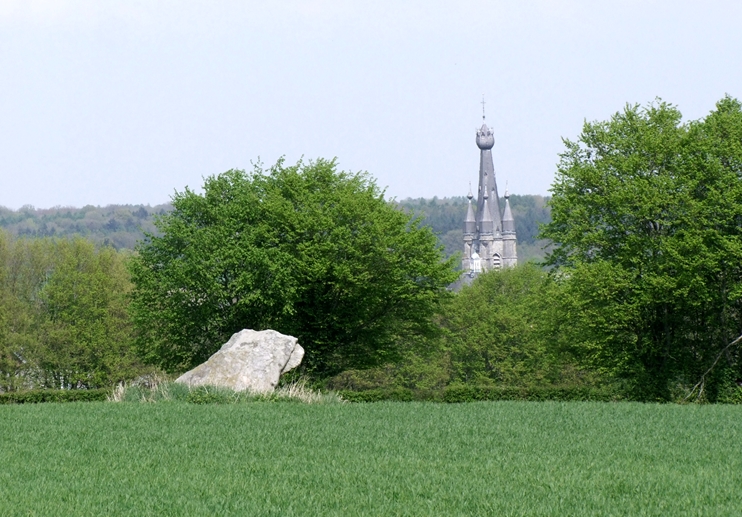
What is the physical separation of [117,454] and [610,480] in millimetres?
8717

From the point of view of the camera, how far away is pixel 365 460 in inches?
650

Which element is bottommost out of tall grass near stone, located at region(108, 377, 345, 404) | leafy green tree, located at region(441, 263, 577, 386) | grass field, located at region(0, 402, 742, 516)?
leafy green tree, located at region(441, 263, 577, 386)

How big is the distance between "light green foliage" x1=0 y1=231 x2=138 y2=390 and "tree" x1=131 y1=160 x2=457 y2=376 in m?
13.7

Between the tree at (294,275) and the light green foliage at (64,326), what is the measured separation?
1365cm

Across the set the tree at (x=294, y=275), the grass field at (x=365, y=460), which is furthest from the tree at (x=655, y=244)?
the grass field at (x=365, y=460)

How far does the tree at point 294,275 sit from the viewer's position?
45.4m

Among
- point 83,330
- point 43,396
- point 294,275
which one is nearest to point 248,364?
point 43,396

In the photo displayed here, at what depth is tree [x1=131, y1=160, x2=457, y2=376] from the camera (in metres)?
45.4

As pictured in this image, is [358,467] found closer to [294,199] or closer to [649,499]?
[649,499]

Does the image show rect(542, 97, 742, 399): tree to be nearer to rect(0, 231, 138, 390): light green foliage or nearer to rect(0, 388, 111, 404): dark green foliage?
rect(0, 388, 111, 404): dark green foliage

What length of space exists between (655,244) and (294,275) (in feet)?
54.4

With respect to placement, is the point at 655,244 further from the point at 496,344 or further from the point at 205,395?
the point at 496,344

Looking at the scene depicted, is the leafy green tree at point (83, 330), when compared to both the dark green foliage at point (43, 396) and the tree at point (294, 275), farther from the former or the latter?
the dark green foliage at point (43, 396)

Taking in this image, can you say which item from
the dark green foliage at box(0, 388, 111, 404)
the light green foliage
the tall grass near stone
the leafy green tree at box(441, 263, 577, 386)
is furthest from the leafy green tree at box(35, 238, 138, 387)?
the tall grass near stone
